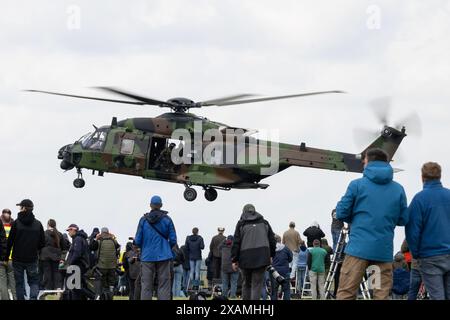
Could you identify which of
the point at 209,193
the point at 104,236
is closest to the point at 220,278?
the point at 104,236

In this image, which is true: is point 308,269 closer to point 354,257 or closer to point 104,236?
point 104,236

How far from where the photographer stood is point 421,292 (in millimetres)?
20562

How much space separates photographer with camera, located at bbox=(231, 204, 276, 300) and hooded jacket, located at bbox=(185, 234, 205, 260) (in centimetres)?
1102

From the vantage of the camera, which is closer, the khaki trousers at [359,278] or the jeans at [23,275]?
the khaki trousers at [359,278]

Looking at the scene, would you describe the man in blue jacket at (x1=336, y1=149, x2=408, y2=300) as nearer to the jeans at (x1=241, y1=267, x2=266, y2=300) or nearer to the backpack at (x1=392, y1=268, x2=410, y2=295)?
the jeans at (x1=241, y1=267, x2=266, y2=300)

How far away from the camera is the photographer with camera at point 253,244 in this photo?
17688 millimetres

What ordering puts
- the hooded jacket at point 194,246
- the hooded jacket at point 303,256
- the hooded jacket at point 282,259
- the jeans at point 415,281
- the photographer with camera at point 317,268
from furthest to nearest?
the hooded jacket at point 194,246 → the hooded jacket at point 303,256 → the photographer with camera at point 317,268 → the hooded jacket at point 282,259 → the jeans at point 415,281

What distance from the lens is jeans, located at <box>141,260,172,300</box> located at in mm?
18203

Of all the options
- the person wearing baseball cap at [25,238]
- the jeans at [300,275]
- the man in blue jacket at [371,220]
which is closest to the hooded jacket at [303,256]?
the jeans at [300,275]

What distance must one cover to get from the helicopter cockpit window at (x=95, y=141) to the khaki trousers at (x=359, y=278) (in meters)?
24.0

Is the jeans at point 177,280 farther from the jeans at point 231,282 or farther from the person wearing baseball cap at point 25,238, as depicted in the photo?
the person wearing baseball cap at point 25,238

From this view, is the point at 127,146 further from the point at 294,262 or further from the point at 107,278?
the point at 107,278

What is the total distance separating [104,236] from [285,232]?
6637 millimetres

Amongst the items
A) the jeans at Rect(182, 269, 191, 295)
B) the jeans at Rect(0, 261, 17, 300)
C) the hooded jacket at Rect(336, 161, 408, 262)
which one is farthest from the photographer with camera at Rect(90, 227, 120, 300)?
the hooded jacket at Rect(336, 161, 408, 262)
